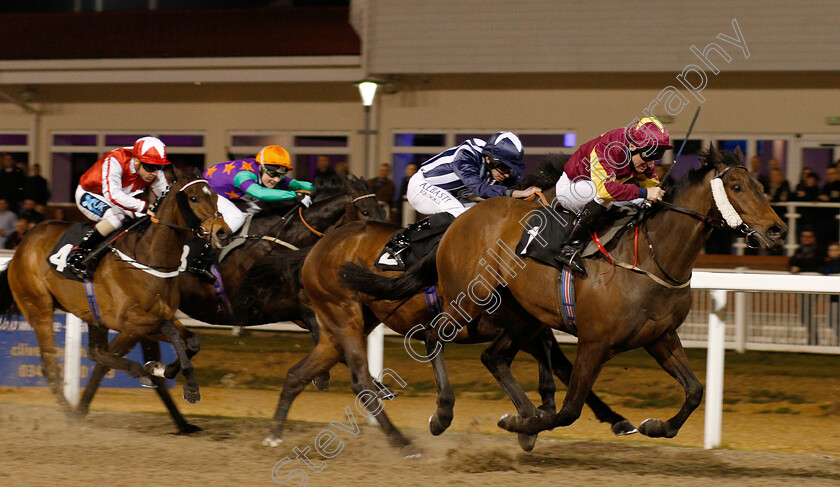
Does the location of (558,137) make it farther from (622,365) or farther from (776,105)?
(622,365)

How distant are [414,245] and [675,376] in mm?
1526

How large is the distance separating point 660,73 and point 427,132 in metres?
2.89

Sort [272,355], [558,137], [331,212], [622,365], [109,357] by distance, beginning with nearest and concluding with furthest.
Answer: [109,357] → [331,212] → [622,365] → [272,355] → [558,137]

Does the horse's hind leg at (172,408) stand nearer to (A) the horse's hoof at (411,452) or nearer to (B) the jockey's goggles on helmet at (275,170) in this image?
(A) the horse's hoof at (411,452)

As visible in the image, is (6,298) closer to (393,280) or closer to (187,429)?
(187,429)

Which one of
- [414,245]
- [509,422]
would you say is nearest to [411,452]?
[509,422]

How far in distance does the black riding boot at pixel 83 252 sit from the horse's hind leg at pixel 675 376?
334cm

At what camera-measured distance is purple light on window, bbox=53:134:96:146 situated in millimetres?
13443

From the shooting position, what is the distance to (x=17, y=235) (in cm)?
946

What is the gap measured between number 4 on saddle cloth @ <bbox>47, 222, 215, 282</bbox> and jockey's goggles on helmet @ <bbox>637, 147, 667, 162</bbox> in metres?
2.99

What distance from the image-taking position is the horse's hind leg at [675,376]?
430 cm

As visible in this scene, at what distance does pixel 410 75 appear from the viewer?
1170 centimetres

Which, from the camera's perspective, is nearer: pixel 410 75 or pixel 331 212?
pixel 331 212

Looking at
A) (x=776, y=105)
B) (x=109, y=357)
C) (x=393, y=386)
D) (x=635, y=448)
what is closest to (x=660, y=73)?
(x=776, y=105)
